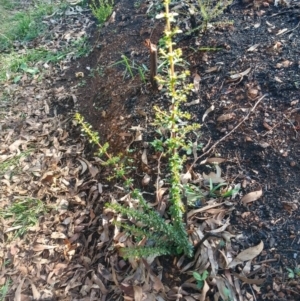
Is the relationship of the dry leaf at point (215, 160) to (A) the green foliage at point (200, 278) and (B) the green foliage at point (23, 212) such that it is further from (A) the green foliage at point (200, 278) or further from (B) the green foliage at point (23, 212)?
(B) the green foliage at point (23, 212)

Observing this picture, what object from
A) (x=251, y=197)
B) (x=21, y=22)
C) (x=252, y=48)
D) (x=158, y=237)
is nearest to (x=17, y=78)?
(x=21, y=22)

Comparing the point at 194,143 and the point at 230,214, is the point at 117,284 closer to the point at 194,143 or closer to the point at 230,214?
the point at 230,214

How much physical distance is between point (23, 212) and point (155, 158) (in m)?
0.99

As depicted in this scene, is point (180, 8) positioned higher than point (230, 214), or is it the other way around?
point (180, 8)

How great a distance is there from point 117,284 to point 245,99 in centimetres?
135

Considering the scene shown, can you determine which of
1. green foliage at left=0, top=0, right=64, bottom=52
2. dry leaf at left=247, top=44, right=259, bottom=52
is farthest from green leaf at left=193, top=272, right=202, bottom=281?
green foliage at left=0, top=0, right=64, bottom=52

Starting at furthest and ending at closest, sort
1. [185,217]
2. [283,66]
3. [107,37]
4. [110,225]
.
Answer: [107,37], [283,66], [110,225], [185,217]

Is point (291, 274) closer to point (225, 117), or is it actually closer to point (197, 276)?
point (197, 276)

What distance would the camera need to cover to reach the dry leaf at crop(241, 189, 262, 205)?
7.30ft

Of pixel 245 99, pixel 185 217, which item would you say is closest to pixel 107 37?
pixel 245 99

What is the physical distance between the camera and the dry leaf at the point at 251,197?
2227 millimetres

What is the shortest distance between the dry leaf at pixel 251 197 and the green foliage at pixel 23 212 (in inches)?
52.5

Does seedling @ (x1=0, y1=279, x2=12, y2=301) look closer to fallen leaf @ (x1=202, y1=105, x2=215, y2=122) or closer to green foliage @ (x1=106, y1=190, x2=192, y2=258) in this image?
green foliage @ (x1=106, y1=190, x2=192, y2=258)

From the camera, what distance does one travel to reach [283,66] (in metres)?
2.66
